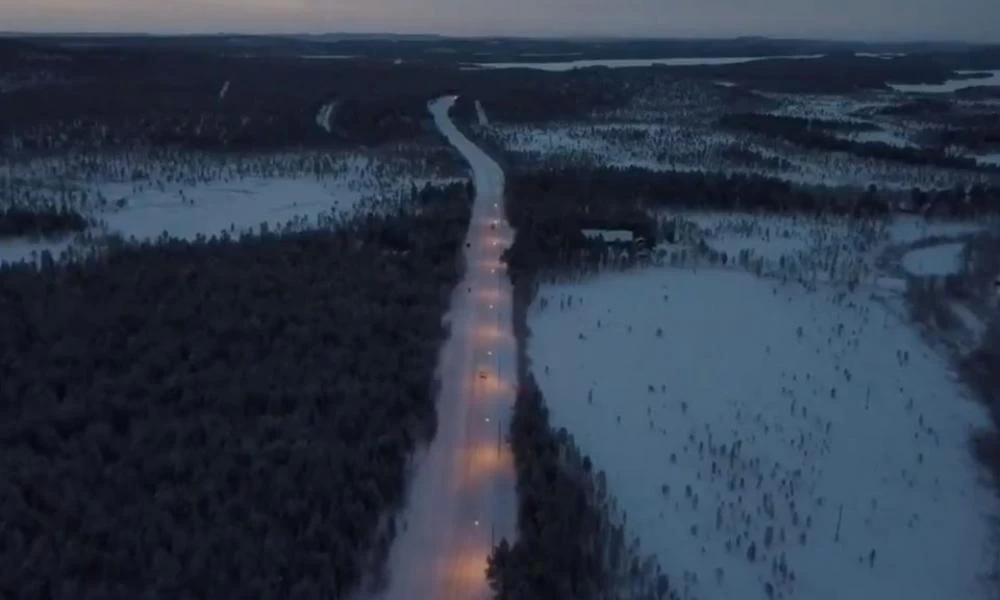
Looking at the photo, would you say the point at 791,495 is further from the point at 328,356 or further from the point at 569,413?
the point at 328,356

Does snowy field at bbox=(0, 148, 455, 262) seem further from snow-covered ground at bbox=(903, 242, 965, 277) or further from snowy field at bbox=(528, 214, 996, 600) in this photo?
snow-covered ground at bbox=(903, 242, 965, 277)

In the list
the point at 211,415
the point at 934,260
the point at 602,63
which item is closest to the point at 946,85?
the point at 602,63

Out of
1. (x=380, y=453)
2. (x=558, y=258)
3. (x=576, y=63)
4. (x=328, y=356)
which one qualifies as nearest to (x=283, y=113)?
(x=558, y=258)

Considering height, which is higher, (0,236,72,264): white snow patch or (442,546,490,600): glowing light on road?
(0,236,72,264): white snow patch

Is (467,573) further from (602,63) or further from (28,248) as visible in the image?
(602,63)

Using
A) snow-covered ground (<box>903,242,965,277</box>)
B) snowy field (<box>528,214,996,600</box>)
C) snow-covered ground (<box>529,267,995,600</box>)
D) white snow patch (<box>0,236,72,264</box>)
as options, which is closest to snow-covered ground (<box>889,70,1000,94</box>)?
snow-covered ground (<box>903,242,965,277</box>)

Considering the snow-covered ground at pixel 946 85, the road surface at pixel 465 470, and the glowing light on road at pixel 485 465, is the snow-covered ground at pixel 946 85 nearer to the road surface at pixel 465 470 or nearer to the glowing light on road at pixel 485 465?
the road surface at pixel 465 470
